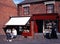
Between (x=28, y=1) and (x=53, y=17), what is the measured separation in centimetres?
585

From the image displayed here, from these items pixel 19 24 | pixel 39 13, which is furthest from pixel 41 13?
pixel 19 24

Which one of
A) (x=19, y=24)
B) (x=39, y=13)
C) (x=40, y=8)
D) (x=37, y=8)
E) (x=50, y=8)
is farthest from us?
(x=37, y=8)

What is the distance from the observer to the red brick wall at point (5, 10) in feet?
109

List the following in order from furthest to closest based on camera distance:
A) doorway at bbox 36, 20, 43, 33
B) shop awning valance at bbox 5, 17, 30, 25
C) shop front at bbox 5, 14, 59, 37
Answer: doorway at bbox 36, 20, 43, 33 < shop awning valance at bbox 5, 17, 30, 25 < shop front at bbox 5, 14, 59, 37

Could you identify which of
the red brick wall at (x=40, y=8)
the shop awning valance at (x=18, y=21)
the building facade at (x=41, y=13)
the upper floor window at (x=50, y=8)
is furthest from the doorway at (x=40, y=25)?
the shop awning valance at (x=18, y=21)

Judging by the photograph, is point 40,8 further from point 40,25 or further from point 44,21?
point 40,25

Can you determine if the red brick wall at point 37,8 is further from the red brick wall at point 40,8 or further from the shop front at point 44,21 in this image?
the shop front at point 44,21

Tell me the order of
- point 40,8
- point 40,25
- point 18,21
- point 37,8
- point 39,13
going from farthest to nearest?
point 40,25 → point 37,8 → point 40,8 → point 39,13 → point 18,21

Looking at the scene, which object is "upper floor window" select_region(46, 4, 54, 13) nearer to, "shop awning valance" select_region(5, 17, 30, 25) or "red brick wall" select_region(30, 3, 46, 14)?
"red brick wall" select_region(30, 3, 46, 14)

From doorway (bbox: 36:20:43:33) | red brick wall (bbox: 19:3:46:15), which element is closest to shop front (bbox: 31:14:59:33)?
doorway (bbox: 36:20:43:33)

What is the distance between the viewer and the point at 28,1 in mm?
36562

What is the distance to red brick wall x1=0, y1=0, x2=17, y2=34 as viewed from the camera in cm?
3331

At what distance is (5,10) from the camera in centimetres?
3406

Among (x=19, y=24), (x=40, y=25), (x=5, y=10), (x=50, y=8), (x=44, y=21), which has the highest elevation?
(x=50, y=8)
